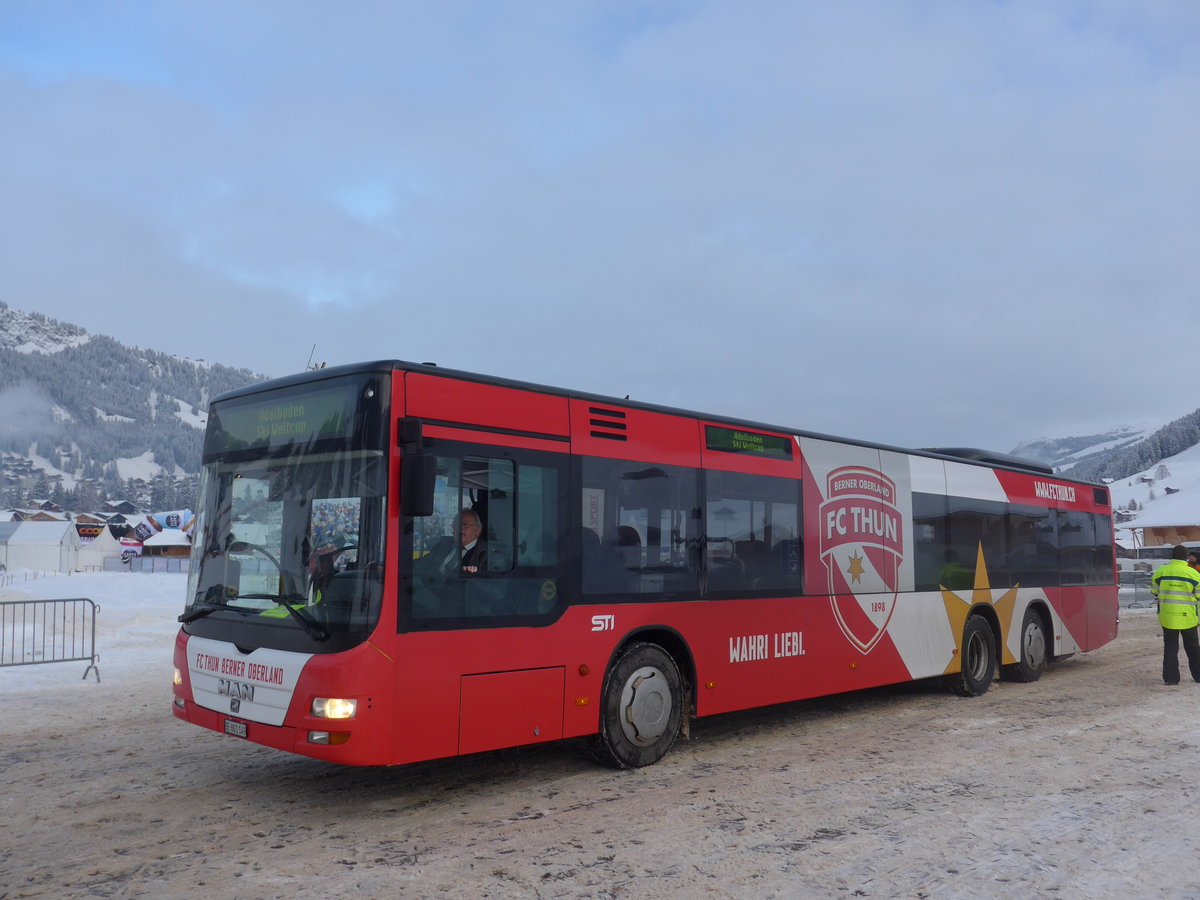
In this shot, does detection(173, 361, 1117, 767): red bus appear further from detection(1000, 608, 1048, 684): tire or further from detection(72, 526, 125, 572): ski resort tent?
detection(72, 526, 125, 572): ski resort tent

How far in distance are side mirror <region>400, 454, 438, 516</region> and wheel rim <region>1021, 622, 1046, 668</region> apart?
32.9 feet

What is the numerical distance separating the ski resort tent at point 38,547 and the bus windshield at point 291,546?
94.9 meters

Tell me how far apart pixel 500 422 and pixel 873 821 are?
3624mm

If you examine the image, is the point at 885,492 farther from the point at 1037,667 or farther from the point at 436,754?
the point at 436,754

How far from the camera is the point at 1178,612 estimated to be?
1272 cm

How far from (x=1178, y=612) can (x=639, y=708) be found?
9.03m

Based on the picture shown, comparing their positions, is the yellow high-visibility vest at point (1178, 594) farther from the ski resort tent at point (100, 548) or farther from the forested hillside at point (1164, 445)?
the forested hillside at point (1164, 445)

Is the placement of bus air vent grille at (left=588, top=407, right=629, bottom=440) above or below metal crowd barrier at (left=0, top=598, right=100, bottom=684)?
above

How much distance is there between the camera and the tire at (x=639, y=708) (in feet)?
24.3

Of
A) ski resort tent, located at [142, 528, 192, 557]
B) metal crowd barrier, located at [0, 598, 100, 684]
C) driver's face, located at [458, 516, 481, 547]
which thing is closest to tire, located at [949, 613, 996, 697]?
driver's face, located at [458, 516, 481, 547]

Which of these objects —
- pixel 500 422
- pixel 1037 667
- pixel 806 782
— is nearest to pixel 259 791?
pixel 500 422

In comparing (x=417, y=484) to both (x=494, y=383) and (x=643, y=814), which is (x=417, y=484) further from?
(x=643, y=814)

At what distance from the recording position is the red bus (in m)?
5.95

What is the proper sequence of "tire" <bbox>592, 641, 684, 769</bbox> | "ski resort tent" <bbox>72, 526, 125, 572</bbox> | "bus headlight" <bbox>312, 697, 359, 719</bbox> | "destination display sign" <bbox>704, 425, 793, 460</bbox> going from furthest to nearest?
"ski resort tent" <bbox>72, 526, 125, 572</bbox>
"destination display sign" <bbox>704, 425, 793, 460</bbox>
"tire" <bbox>592, 641, 684, 769</bbox>
"bus headlight" <bbox>312, 697, 359, 719</bbox>
